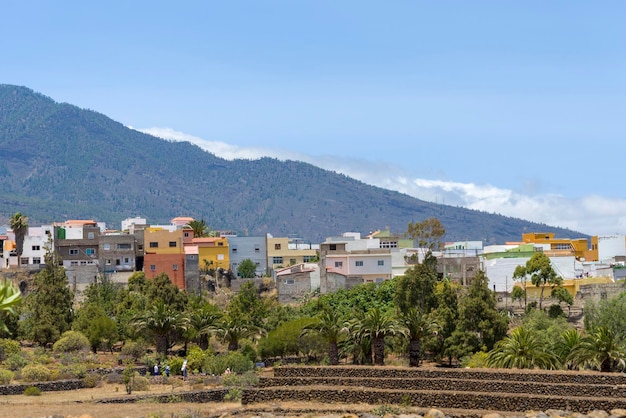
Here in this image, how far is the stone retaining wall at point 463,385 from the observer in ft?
139

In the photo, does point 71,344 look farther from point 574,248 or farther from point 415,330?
point 574,248

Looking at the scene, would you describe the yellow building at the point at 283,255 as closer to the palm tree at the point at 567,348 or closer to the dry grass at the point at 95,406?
the dry grass at the point at 95,406

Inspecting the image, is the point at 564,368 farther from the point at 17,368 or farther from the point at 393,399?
the point at 17,368

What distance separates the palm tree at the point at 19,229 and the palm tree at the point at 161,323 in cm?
3549

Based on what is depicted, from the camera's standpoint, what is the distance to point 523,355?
47.5 metres

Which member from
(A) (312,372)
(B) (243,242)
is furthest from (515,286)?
(A) (312,372)

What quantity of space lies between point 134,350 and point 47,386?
33.2 ft

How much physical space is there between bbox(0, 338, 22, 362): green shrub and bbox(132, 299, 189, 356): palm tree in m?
6.68

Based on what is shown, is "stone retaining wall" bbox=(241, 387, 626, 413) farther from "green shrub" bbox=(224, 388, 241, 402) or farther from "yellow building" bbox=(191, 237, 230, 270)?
"yellow building" bbox=(191, 237, 230, 270)

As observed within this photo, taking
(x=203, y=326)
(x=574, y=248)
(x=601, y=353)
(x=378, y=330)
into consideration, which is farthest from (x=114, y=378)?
(x=574, y=248)

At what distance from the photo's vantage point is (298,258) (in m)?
101

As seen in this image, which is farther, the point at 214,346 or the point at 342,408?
the point at 214,346

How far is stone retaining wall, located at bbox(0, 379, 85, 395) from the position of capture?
169 feet

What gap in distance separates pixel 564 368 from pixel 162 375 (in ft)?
69.9
